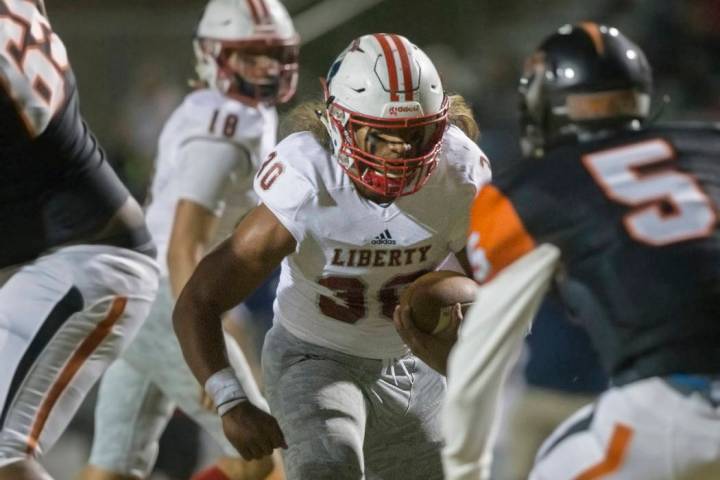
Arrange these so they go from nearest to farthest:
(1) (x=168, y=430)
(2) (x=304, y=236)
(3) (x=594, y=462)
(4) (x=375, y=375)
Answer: (3) (x=594, y=462) < (2) (x=304, y=236) < (4) (x=375, y=375) < (1) (x=168, y=430)

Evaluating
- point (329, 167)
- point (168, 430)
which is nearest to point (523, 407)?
point (168, 430)

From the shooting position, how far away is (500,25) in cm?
824

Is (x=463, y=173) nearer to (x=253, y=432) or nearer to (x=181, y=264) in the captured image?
(x=253, y=432)

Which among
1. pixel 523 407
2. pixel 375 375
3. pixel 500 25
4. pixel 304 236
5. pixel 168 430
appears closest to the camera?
pixel 304 236

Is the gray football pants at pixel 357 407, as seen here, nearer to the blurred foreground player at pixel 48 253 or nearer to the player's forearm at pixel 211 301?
the player's forearm at pixel 211 301

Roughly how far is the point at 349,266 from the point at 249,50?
6.61ft

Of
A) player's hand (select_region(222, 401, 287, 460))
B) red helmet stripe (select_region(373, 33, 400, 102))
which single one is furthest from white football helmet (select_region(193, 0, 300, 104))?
player's hand (select_region(222, 401, 287, 460))

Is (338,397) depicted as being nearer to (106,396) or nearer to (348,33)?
(106,396)

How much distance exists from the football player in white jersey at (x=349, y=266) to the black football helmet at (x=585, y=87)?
65 cm

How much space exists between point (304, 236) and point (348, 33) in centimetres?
492

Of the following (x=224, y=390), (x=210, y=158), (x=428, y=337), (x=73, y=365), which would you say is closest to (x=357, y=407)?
(x=428, y=337)

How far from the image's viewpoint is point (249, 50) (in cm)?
541

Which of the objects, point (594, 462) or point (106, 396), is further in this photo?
point (106, 396)

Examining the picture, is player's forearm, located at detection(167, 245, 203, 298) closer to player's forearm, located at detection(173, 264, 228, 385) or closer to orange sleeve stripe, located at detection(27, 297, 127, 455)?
orange sleeve stripe, located at detection(27, 297, 127, 455)
